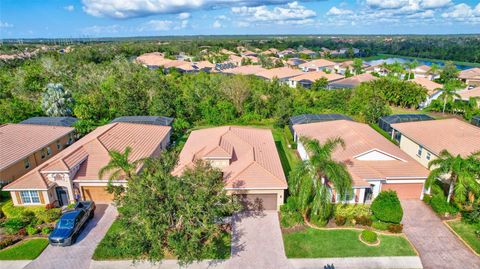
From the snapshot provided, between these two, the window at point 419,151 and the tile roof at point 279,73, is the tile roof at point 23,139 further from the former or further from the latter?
the tile roof at point 279,73

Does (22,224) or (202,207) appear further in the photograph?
(22,224)

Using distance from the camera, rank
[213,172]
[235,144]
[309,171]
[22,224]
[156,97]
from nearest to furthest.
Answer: [213,172]
[309,171]
[22,224]
[235,144]
[156,97]

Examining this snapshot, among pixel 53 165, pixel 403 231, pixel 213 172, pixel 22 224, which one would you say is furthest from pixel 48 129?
pixel 403 231

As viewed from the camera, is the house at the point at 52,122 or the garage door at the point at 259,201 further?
the house at the point at 52,122

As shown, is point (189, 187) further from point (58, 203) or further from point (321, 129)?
point (321, 129)

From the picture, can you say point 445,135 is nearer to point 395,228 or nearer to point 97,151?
point 395,228

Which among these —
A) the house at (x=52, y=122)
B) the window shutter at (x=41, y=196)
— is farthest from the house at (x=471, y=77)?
the window shutter at (x=41, y=196)
